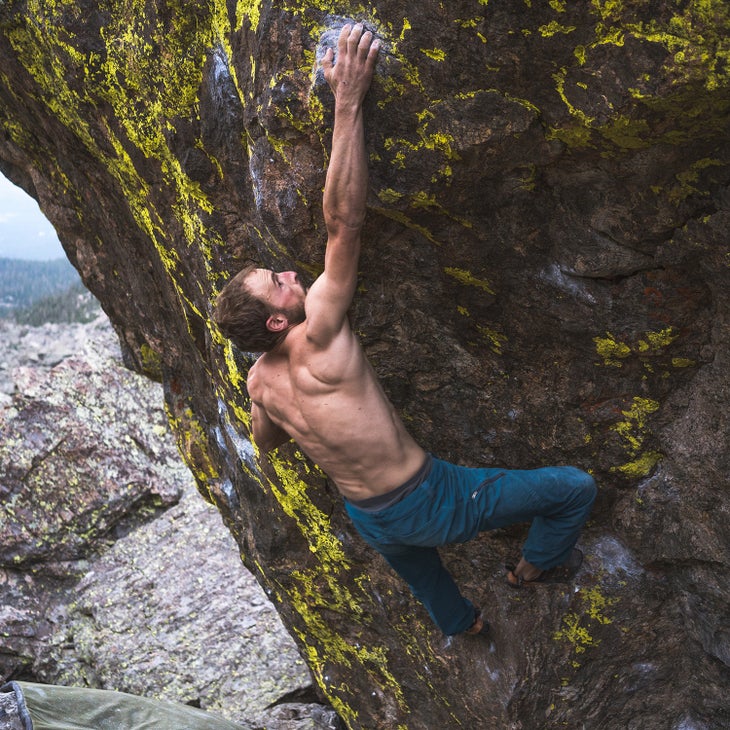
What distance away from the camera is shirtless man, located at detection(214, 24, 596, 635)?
4.09 m

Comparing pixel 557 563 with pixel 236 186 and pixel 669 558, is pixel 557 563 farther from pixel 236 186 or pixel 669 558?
pixel 236 186

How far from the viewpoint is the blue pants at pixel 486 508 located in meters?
4.30

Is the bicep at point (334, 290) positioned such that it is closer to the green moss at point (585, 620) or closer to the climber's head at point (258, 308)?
the climber's head at point (258, 308)

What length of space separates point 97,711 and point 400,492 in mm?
4537

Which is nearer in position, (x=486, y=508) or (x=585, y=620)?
(x=486, y=508)

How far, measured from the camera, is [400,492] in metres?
4.35

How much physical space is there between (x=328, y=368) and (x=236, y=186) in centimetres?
158

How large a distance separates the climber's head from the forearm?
0.63 meters

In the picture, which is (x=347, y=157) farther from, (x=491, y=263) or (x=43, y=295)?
(x=43, y=295)

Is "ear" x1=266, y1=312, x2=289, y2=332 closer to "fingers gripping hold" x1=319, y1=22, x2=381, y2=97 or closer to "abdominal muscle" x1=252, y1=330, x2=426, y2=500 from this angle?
"abdominal muscle" x1=252, y1=330, x2=426, y2=500

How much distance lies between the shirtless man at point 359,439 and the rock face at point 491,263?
1.34ft

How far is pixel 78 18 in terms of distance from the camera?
540 centimetres

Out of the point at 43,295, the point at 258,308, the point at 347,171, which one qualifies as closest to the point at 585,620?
the point at 258,308

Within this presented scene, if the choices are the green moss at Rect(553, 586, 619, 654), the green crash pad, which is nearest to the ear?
the green moss at Rect(553, 586, 619, 654)
